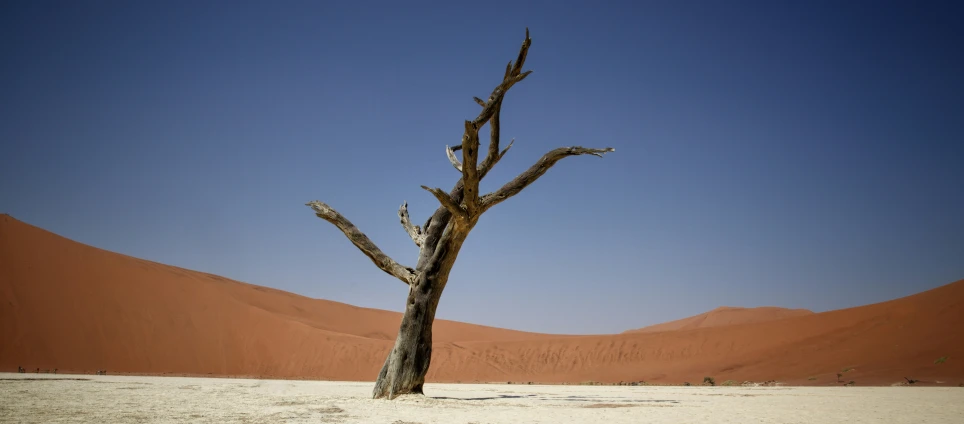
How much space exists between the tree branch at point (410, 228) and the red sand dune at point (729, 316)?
82.8 m

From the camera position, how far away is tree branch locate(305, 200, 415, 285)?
36.4 ft

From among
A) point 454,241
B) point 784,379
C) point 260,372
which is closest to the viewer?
point 454,241

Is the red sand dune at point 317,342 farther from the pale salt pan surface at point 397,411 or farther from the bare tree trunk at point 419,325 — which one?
the bare tree trunk at point 419,325

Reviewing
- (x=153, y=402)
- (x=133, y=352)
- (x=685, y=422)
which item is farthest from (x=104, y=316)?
(x=685, y=422)

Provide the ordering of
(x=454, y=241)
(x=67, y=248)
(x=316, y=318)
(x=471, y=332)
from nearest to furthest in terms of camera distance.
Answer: (x=454, y=241) < (x=67, y=248) < (x=316, y=318) < (x=471, y=332)

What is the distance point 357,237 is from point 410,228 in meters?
1.09

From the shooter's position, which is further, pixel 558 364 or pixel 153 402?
pixel 558 364

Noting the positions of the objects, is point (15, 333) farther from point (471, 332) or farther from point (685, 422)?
point (471, 332)

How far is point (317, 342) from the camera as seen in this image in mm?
31141

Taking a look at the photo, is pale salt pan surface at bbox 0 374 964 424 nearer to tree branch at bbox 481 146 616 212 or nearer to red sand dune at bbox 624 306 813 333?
tree branch at bbox 481 146 616 212

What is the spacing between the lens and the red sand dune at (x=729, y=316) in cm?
9003

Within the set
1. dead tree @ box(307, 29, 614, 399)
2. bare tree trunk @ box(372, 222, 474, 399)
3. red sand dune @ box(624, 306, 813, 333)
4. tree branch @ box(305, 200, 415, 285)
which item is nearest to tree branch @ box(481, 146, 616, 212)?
dead tree @ box(307, 29, 614, 399)

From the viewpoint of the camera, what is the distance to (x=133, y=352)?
24.5 meters

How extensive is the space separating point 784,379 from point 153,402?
20906mm
